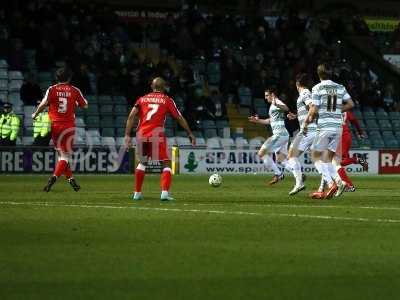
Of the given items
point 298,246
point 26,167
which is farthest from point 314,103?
point 26,167

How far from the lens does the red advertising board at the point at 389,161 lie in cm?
3694

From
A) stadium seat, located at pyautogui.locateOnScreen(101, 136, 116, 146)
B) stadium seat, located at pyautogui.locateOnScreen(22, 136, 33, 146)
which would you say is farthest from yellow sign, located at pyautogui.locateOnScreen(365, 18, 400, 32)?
stadium seat, located at pyautogui.locateOnScreen(22, 136, 33, 146)

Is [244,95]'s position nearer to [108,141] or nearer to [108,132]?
[108,132]

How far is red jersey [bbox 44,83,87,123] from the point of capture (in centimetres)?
2139

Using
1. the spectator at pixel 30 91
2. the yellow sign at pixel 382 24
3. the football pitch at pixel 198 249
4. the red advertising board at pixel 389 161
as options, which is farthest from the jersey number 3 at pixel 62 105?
the yellow sign at pixel 382 24

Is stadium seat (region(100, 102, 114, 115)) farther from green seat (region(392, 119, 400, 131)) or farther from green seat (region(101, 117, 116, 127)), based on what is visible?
green seat (region(392, 119, 400, 131))

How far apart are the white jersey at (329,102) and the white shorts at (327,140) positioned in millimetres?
72

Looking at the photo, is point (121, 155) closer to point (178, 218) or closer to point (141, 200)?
point (141, 200)

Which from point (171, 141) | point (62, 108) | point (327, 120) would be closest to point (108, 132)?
point (171, 141)

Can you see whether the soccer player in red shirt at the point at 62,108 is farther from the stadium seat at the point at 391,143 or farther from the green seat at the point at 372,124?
the green seat at the point at 372,124

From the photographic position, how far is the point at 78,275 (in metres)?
8.84

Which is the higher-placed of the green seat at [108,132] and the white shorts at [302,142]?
the green seat at [108,132]

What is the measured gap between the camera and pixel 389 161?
37.1 metres

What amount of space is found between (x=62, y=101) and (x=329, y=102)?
17.6 ft
